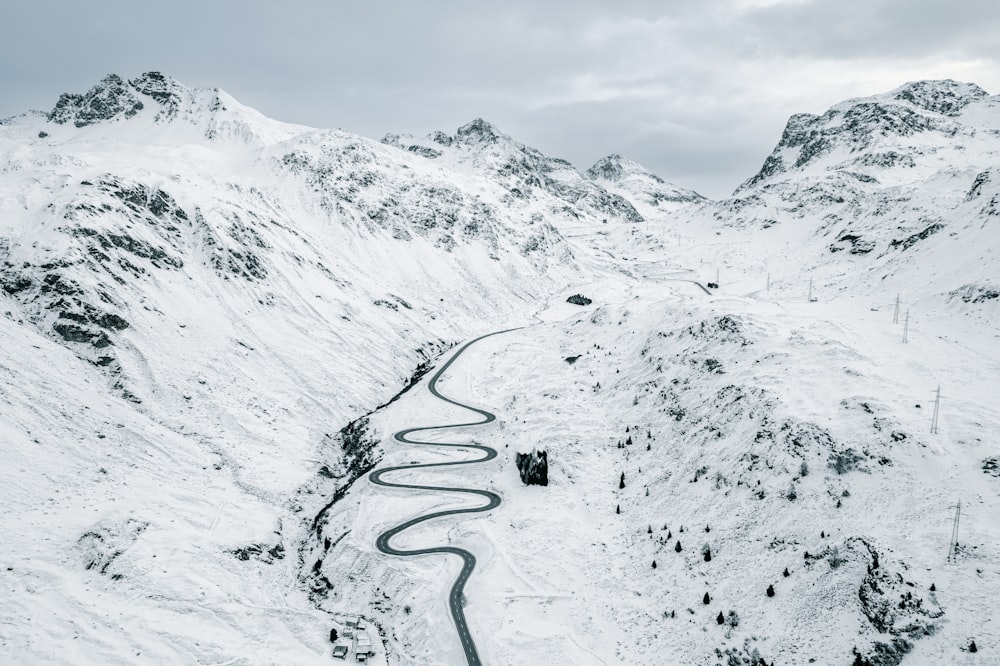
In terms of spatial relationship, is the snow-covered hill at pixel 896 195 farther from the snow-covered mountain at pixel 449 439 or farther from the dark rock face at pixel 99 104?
the dark rock face at pixel 99 104

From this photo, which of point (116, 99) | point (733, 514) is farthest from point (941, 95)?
point (116, 99)

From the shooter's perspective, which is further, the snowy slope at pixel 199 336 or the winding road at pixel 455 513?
the snowy slope at pixel 199 336

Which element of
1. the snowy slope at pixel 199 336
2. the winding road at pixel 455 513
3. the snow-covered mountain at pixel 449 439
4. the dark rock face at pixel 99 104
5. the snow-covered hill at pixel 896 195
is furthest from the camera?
the dark rock face at pixel 99 104

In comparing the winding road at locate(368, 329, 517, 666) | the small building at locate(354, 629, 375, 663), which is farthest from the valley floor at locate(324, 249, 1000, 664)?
the small building at locate(354, 629, 375, 663)

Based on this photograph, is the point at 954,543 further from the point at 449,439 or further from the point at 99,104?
the point at 99,104

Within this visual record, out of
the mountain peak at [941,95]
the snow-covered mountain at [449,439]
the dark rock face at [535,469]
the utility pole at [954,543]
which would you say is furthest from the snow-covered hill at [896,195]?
the dark rock face at [535,469]
